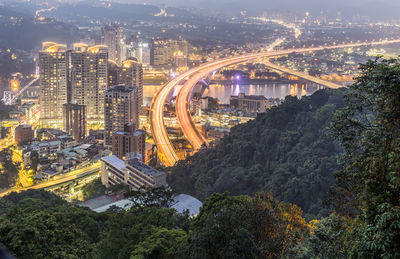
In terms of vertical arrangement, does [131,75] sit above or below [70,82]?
above

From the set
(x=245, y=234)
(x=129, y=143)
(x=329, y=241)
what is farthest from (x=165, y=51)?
(x=329, y=241)

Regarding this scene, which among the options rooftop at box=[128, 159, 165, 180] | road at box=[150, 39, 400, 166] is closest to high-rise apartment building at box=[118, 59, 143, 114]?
road at box=[150, 39, 400, 166]

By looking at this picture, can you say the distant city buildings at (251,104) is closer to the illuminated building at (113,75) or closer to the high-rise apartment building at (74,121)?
the illuminated building at (113,75)

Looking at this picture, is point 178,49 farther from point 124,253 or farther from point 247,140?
point 124,253

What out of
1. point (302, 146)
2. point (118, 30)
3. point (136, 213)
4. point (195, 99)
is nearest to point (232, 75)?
point (195, 99)

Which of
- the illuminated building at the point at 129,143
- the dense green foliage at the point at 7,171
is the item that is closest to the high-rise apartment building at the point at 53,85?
the dense green foliage at the point at 7,171

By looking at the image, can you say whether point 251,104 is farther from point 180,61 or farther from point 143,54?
point 143,54

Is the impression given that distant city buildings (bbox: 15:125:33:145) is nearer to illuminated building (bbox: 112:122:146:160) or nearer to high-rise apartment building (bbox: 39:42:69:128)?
high-rise apartment building (bbox: 39:42:69:128)

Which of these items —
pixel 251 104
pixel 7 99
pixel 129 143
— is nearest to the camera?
pixel 129 143
